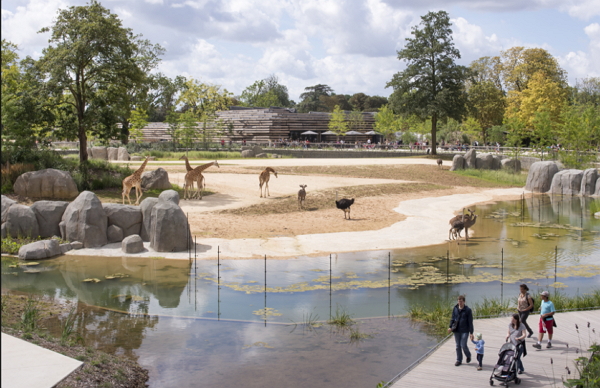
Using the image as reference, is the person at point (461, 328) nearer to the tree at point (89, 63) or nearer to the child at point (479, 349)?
the child at point (479, 349)

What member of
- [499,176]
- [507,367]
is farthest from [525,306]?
[499,176]

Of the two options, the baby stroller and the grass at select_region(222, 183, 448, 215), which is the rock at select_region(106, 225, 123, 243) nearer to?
the grass at select_region(222, 183, 448, 215)

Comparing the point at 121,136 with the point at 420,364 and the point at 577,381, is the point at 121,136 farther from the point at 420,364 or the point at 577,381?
the point at 577,381

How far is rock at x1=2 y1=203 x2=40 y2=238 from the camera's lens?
67.7ft

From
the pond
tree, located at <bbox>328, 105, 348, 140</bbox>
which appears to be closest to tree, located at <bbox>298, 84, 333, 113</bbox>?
tree, located at <bbox>328, 105, 348, 140</bbox>

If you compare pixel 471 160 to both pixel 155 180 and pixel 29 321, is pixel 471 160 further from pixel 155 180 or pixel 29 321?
pixel 29 321

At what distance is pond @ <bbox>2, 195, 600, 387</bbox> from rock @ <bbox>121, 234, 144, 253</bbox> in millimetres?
653

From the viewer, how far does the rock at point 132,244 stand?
1975 centimetres

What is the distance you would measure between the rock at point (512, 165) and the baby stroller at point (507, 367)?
137ft

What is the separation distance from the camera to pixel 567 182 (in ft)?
127

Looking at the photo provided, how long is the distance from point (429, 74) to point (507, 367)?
168 feet

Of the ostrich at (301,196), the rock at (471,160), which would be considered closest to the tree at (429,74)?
the rock at (471,160)

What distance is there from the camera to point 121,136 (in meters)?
32.9

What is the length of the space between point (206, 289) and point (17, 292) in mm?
4984
